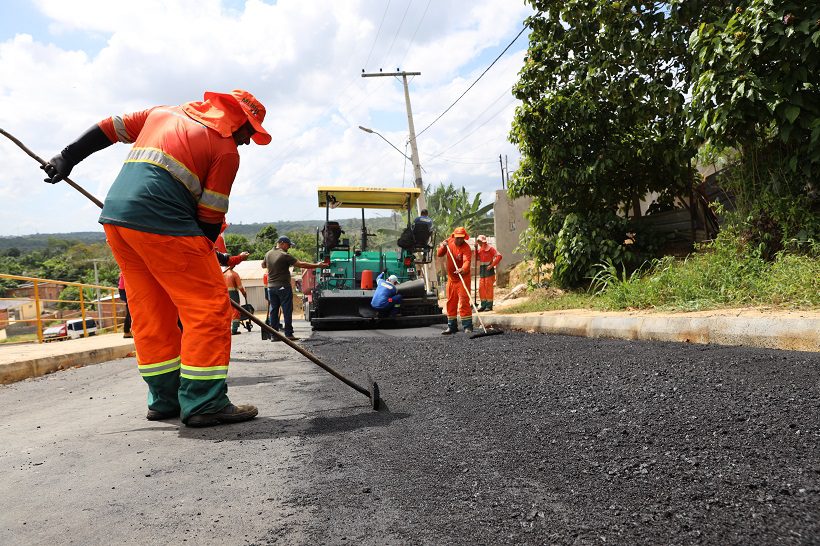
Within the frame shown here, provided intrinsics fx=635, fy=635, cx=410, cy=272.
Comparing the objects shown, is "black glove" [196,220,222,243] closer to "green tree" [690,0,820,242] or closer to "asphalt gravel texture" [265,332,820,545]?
"asphalt gravel texture" [265,332,820,545]

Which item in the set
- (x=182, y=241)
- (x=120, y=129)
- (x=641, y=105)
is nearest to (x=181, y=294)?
(x=182, y=241)

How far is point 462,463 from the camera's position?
231cm

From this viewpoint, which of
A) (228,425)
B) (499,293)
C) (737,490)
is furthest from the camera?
(499,293)

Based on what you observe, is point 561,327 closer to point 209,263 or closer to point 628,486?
point 209,263

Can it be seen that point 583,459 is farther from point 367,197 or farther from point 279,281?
point 367,197

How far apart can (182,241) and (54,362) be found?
4794mm

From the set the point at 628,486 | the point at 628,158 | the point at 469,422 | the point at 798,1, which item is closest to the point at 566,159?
the point at 628,158

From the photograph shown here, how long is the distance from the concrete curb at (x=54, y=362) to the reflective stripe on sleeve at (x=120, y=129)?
3.68 meters

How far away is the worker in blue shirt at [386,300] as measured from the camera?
967 centimetres

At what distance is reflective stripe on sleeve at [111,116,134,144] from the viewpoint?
11.7 ft

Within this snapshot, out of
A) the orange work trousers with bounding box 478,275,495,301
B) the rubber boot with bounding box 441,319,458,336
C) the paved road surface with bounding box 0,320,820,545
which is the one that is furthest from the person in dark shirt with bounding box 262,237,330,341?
the paved road surface with bounding box 0,320,820,545

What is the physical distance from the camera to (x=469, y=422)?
9.71ft

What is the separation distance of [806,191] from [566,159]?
4003mm

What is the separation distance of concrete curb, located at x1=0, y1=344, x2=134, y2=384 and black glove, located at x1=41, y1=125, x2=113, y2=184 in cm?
331
